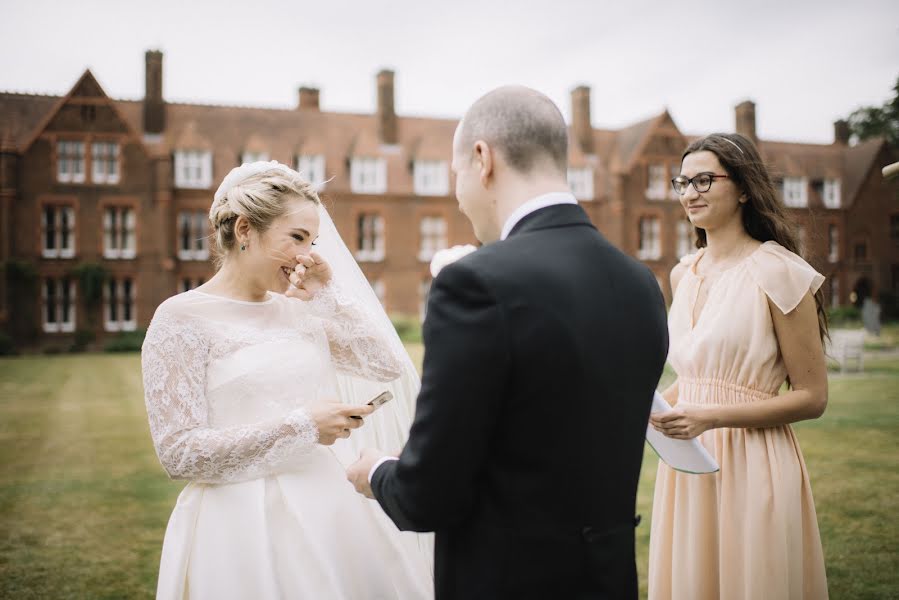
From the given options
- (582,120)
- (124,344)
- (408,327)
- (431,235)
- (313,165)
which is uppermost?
(582,120)

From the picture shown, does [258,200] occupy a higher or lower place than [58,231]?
lower

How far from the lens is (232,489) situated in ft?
9.09

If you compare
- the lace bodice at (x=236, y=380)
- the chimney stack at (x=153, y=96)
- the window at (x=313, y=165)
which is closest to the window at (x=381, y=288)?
the window at (x=313, y=165)

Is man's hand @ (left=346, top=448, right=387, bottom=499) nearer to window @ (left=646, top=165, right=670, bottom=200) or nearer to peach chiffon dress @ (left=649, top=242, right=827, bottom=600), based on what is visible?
peach chiffon dress @ (left=649, top=242, right=827, bottom=600)

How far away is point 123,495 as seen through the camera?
7805mm

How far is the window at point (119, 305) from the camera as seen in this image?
30.3m

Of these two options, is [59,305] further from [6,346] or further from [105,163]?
[105,163]

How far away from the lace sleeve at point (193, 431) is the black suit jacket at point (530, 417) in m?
0.88

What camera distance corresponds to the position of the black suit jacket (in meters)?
1.71

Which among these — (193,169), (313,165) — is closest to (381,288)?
(313,165)

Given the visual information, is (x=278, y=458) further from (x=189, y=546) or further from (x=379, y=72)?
(x=379, y=72)

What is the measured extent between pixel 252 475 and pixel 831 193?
1880 inches

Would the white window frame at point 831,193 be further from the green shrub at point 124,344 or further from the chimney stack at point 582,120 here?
the green shrub at point 124,344

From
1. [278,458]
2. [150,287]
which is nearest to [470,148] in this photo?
[278,458]
